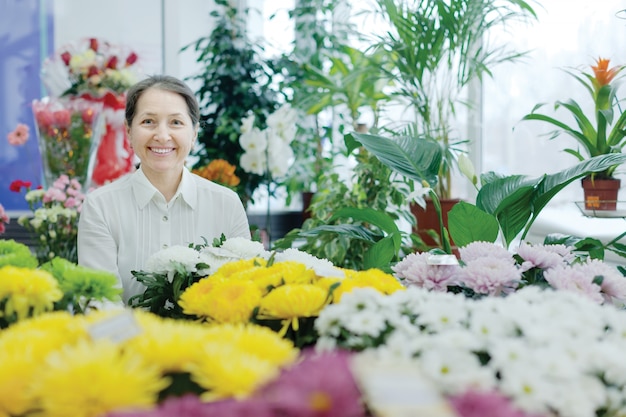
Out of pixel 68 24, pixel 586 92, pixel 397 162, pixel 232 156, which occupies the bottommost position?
pixel 232 156

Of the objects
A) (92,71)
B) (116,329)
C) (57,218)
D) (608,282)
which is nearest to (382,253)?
(608,282)

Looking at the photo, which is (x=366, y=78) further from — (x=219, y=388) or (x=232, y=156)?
(x=219, y=388)

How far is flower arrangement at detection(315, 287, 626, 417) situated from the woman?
119cm

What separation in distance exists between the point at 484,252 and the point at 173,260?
1.66 feet

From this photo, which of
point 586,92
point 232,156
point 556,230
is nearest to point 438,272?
point 556,230

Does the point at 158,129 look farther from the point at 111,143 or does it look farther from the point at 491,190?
the point at 111,143

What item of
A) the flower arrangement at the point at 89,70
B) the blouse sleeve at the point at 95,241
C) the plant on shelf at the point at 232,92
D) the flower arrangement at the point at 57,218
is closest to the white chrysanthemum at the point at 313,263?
the blouse sleeve at the point at 95,241

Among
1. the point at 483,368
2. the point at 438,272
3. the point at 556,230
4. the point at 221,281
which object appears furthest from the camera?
the point at 556,230

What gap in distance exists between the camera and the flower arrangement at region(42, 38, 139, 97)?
359 cm

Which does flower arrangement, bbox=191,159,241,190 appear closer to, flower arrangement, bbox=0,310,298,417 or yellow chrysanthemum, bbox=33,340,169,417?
flower arrangement, bbox=0,310,298,417

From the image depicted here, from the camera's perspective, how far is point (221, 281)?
92 centimetres

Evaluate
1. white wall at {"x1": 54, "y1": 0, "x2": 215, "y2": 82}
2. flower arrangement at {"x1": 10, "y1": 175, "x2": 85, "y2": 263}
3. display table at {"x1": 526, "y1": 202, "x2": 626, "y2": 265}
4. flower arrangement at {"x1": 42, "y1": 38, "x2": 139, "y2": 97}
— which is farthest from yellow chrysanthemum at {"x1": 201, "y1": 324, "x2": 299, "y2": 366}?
white wall at {"x1": 54, "y1": 0, "x2": 215, "y2": 82}

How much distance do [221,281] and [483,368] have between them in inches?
15.5

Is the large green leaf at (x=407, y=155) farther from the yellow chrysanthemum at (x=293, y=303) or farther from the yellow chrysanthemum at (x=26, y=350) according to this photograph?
the yellow chrysanthemum at (x=26, y=350)
